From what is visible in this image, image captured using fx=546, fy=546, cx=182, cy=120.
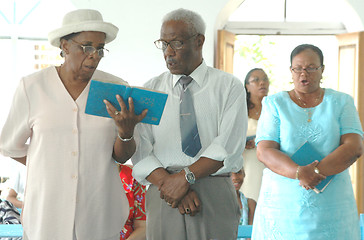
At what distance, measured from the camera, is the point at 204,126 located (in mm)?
2617

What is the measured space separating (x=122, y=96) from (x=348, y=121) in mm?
1329

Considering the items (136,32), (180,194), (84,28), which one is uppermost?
(136,32)

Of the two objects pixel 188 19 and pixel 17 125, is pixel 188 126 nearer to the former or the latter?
pixel 188 19

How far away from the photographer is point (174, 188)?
2.50 metres

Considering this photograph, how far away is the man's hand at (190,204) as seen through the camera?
2510 millimetres

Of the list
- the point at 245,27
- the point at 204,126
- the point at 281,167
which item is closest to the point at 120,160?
the point at 204,126

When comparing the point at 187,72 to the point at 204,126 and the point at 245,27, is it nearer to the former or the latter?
the point at 204,126

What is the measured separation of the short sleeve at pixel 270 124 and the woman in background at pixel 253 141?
189cm

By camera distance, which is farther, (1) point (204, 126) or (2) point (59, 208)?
(1) point (204, 126)

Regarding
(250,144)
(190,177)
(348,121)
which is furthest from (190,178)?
(250,144)

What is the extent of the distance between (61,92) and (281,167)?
1.21 m

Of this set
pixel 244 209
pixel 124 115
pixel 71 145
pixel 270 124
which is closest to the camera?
pixel 124 115

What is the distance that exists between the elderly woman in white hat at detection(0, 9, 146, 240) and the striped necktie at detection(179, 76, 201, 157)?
316 millimetres

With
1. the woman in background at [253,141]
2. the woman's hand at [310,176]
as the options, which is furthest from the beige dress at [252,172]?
the woman's hand at [310,176]
